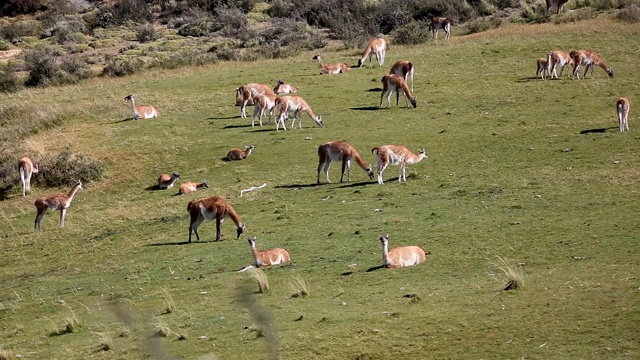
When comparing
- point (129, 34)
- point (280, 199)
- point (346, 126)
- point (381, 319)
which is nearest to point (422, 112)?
point (346, 126)

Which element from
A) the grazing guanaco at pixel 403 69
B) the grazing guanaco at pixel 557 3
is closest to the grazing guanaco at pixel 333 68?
the grazing guanaco at pixel 403 69

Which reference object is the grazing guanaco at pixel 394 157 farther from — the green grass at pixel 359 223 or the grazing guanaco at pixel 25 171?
the grazing guanaco at pixel 25 171

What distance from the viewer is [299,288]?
18906 mm

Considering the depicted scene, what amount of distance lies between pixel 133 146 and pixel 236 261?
14045mm

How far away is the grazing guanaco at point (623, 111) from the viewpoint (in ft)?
98.5

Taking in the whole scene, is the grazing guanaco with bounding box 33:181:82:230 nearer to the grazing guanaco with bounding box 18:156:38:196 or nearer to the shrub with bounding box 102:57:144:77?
the grazing guanaco with bounding box 18:156:38:196

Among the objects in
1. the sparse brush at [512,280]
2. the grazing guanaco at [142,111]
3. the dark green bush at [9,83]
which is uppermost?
the sparse brush at [512,280]

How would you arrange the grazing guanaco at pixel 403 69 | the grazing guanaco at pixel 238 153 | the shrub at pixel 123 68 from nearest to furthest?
1. the grazing guanaco at pixel 238 153
2. the grazing guanaco at pixel 403 69
3. the shrub at pixel 123 68

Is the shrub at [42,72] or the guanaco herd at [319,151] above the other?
the guanaco herd at [319,151]

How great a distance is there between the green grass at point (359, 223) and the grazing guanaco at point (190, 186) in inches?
13.9

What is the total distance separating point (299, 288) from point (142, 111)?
21.4 metres

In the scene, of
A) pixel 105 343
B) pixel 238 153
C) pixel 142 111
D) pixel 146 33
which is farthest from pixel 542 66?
pixel 146 33

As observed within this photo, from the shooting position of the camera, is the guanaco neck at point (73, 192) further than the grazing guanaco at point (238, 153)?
No

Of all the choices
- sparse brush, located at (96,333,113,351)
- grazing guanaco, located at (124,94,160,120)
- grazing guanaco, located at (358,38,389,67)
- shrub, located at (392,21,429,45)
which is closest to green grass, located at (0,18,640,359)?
sparse brush, located at (96,333,113,351)
